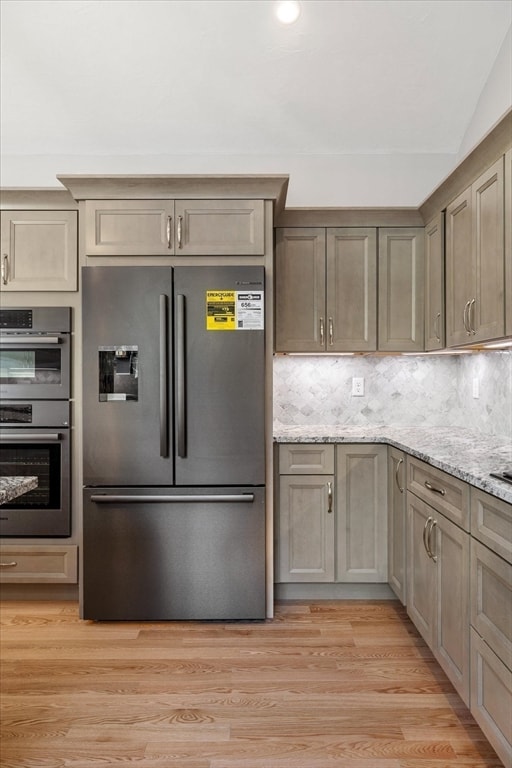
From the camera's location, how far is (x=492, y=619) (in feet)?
5.09

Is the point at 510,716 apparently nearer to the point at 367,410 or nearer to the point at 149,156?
the point at 367,410

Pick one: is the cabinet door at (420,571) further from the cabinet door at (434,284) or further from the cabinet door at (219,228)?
the cabinet door at (219,228)

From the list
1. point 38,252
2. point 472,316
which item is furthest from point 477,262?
point 38,252

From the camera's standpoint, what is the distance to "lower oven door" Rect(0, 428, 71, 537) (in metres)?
2.81

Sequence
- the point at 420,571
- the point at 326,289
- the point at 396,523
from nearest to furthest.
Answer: the point at 420,571
the point at 396,523
the point at 326,289

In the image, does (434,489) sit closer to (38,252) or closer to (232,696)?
(232,696)

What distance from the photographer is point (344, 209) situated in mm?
3053

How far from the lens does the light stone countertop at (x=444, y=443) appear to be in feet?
5.59

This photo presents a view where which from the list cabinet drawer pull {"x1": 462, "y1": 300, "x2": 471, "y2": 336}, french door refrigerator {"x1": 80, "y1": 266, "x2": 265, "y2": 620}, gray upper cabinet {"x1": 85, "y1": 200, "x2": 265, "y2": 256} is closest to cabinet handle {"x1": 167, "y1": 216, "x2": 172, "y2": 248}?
gray upper cabinet {"x1": 85, "y1": 200, "x2": 265, "y2": 256}

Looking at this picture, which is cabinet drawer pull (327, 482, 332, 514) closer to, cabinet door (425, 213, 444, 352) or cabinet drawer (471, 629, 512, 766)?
cabinet door (425, 213, 444, 352)

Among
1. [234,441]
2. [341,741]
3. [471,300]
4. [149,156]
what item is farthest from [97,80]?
[341,741]

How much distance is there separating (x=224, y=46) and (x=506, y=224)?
187 centimetres

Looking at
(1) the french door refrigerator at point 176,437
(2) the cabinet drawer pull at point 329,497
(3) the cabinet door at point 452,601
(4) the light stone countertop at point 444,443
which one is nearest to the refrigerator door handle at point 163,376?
(1) the french door refrigerator at point 176,437

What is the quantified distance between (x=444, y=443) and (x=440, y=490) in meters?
0.60
